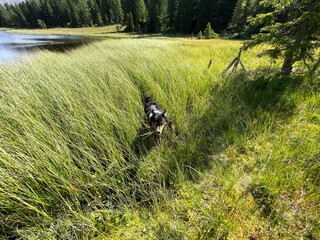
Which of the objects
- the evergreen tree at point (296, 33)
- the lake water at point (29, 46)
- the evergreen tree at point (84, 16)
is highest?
the evergreen tree at point (84, 16)

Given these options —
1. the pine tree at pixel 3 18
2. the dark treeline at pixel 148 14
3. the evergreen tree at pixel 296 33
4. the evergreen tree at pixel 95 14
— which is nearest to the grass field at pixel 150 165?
the evergreen tree at pixel 296 33

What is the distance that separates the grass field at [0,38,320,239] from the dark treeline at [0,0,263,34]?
116ft

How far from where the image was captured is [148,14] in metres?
50.7

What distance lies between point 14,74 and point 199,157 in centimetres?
434

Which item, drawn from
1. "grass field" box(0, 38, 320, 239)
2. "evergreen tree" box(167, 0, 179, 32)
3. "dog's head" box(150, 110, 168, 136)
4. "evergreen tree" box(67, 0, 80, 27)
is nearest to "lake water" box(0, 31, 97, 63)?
"grass field" box(0, 38, 320, 239)

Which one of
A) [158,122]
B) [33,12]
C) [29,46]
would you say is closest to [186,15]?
[29,46]

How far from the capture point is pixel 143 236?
1.49 meters

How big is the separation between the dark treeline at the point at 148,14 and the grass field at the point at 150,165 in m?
35.5

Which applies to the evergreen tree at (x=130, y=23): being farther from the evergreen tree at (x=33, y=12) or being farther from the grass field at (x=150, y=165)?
the evergreen tree at (x=33, y=12)

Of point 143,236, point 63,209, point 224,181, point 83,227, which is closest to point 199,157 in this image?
point 224,181

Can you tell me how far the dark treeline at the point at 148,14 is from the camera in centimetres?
3859

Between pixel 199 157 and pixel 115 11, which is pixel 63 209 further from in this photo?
pixel 115 11

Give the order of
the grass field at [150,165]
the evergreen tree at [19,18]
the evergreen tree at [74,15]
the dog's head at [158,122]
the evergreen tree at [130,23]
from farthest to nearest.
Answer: the evergreen tree at [19,18] → the evergreen tree at [74,15] → the evergreen tree at [130,23] → the dog's head at [158,122] → the grass field at [150,165]

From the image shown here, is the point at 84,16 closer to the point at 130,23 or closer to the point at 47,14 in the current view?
the point at 47,14
